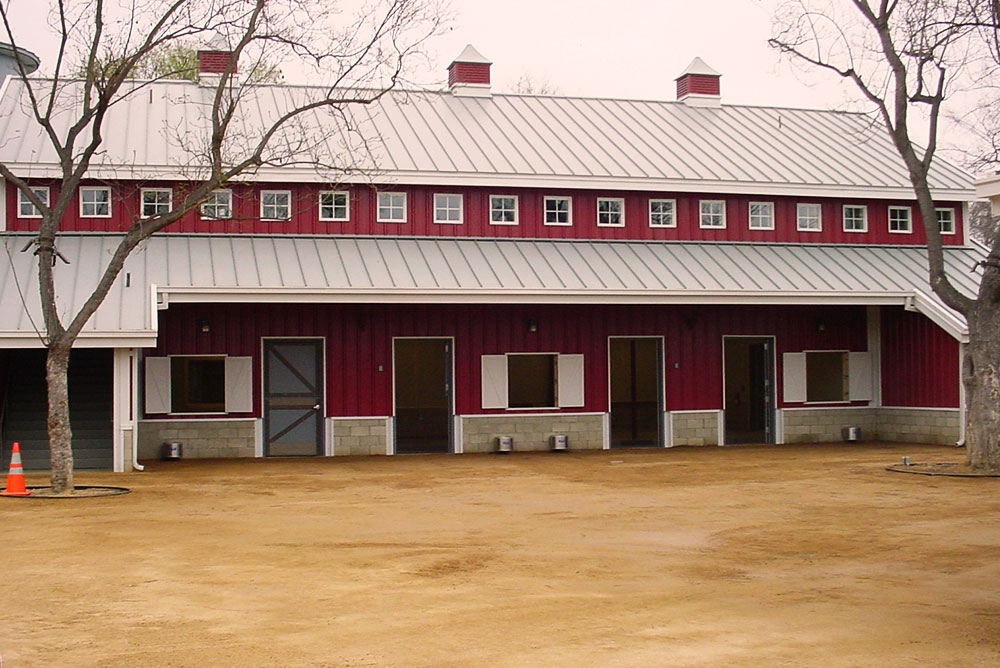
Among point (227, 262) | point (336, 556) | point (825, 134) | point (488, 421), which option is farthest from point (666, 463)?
point (825, 134)

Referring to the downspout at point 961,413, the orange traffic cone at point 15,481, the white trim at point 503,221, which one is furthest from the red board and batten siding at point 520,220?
the orange traffic cone at point 15,481

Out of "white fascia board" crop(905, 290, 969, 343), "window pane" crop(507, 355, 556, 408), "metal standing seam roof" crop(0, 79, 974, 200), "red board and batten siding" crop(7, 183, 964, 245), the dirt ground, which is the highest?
"metal standing seam roof" crop(0, 79, 974, 200)

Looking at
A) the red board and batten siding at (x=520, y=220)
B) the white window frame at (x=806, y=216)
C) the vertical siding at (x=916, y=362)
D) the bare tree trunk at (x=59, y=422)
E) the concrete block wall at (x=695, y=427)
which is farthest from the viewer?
the white window frame at (x=806, y=216)

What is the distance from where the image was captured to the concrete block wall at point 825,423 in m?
23.8

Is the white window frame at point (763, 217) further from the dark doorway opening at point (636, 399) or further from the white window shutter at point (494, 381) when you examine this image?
the white window shutter at point (494, 381)

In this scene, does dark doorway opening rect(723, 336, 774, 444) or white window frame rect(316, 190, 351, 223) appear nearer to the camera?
white window frame rect(316, 190, 351, 223)

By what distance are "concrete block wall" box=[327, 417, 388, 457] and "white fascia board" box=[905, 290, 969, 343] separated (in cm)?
1030

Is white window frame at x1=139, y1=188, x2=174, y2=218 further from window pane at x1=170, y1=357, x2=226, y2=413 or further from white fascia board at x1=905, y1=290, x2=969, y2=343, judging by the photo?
white fascia board at x1=905, y1=290, x2=969, y2=343

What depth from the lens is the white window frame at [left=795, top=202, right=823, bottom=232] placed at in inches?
975

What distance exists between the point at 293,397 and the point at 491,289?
13.6ft

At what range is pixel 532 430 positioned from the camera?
2223cm

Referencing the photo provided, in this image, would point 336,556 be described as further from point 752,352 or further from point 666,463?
point 752,352

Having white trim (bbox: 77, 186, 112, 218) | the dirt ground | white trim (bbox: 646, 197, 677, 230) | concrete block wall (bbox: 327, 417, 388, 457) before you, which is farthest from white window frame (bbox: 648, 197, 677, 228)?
white trim (bbox: 77, 186, 112, 218)

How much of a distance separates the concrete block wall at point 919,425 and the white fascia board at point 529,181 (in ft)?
15.5
